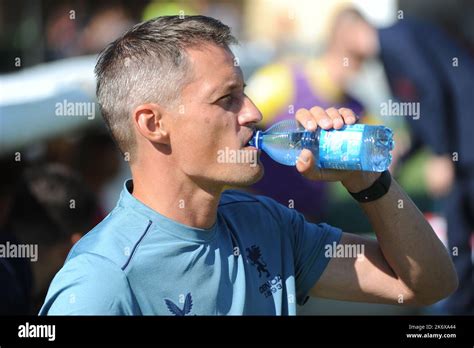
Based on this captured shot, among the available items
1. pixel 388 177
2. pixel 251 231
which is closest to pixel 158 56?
pixel 251 231

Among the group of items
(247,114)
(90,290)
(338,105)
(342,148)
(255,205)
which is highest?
(338,105)

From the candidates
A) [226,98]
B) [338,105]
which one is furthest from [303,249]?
[338,105]

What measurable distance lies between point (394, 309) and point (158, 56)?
13.3 feet

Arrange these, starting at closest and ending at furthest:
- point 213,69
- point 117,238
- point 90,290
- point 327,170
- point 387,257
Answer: point 90,290 < point 117,238 < point 213,69 < point 327,170 < point 387,257

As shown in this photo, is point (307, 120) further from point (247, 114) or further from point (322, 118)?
point (247, 114)

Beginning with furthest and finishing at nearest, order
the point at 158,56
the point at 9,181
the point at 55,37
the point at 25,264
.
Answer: the point at 55,37 < the point at 9,181 < the point at 25,264 < the point at 158,56

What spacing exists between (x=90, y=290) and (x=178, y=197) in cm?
43

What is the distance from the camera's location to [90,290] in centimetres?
250

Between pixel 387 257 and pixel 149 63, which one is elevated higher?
pixel 149 63

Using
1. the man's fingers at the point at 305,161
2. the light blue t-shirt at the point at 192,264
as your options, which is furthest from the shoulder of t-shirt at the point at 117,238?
the man's fingers at the point at 305,161

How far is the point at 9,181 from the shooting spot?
565cm

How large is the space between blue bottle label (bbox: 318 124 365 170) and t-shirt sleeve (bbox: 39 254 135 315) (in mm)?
685

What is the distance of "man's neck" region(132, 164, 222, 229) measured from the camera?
278 centimetres
